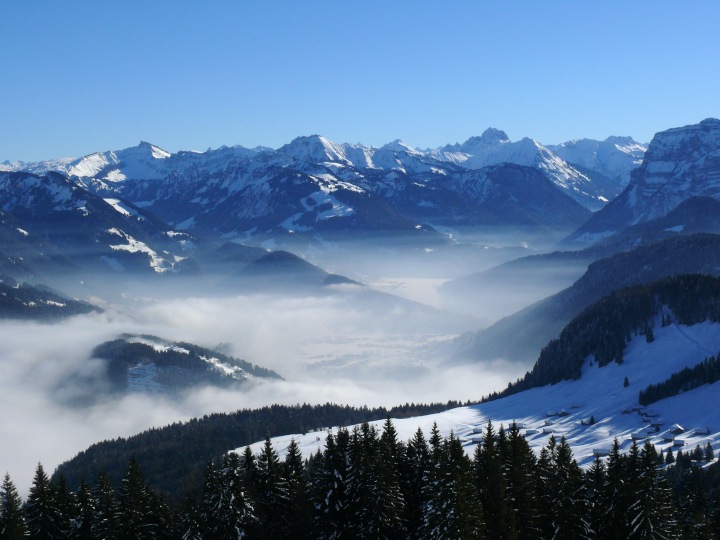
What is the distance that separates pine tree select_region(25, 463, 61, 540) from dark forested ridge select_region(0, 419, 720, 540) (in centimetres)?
10

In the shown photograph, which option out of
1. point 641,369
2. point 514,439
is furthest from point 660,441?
point 514,439

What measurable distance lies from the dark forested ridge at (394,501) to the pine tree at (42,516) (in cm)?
10

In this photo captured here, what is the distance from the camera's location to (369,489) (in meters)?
75.2

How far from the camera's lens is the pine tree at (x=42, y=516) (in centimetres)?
7819

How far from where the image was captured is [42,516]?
258 ft

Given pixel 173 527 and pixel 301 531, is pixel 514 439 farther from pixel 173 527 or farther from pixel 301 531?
pixel 173 527

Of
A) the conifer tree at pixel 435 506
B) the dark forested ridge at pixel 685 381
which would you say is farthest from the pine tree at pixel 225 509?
the dark forested ridge at pixel 685 381

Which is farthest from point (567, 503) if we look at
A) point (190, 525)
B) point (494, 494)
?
point (190, 525)

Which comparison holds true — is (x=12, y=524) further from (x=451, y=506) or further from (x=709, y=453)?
(x=709, y=453)

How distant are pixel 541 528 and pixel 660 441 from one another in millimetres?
86896

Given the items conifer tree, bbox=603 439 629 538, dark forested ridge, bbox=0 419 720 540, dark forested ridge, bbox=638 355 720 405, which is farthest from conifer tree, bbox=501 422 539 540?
dark forested ridge, bbox=638 355 720 405

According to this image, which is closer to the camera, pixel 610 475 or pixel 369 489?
pixel 610 475

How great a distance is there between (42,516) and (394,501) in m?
35.2

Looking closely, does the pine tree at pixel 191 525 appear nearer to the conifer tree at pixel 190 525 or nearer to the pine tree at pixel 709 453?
the conifer tree at pixel 190 525
